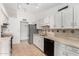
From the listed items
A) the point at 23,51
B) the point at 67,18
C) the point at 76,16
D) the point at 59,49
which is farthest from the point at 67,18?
the point at 23,51

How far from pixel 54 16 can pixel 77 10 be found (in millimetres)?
1219

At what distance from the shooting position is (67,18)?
2973 mm

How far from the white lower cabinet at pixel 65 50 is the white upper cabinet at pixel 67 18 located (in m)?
0.52

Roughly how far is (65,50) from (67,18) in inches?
35.3

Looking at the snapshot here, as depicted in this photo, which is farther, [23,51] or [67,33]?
[23,51]

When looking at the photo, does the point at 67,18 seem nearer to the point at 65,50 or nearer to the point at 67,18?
the point at 67,18

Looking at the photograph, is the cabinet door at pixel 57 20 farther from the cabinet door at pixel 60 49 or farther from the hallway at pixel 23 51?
the hallway at pixel 23 51

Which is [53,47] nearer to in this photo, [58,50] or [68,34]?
[58,50]

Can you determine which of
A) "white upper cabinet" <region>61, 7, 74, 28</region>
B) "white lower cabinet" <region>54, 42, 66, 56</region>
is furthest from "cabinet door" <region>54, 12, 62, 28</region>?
"white lower cabinet" <region>54, 42, 66, 56</region>

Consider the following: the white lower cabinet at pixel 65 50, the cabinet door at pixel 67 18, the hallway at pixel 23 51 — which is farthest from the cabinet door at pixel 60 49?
the hallway at pixel 23 51

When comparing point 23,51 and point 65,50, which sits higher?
point 65,50

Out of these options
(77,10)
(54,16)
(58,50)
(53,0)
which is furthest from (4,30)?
(53,0)

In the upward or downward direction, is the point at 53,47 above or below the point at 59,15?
below

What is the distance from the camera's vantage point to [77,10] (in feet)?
8.59
